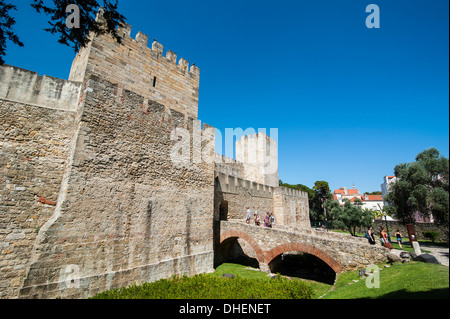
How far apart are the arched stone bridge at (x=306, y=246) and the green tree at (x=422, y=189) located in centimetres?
659

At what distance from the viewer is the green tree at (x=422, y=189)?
12.8 m

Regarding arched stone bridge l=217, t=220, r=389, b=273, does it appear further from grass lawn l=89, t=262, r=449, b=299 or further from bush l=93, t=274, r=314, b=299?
bush l=93, t=274, r=314, b=299

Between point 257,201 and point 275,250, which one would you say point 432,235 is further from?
point 275,250

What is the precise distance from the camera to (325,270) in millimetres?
12812

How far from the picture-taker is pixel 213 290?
6.05 meters

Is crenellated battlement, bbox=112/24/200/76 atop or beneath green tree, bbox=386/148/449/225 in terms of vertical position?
atop

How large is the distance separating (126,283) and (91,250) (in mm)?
1776

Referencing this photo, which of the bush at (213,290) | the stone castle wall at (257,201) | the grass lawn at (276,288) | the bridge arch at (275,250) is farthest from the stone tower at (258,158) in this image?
the bush at (213,290)

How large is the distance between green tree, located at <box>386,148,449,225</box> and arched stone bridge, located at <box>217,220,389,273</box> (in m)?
6.59

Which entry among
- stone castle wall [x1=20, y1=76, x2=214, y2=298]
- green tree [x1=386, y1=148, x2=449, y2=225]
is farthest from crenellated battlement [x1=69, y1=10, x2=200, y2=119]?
green tree [x1=386, y1=148, x2=449, y2=225]

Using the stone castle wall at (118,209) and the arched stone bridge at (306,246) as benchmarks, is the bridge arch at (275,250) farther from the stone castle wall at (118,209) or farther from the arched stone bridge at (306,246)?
the stone castle wall at (118,209)

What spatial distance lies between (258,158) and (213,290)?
19.8 m

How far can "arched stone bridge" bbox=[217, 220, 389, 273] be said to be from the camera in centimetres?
795

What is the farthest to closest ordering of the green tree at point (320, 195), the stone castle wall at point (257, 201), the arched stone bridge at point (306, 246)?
1. the green tree at point (320, 195)
2. the stone castle wall at point (257, 201)
3. the arched stone bridge at point (306, 246)
